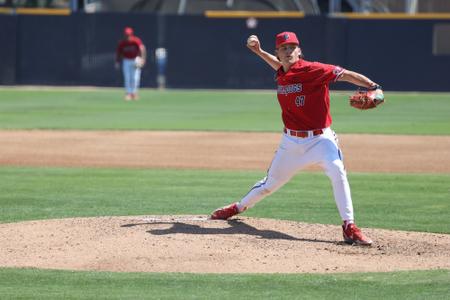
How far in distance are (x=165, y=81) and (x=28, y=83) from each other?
4927mm

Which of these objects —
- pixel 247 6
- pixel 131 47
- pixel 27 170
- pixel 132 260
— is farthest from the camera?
pixel 247 6

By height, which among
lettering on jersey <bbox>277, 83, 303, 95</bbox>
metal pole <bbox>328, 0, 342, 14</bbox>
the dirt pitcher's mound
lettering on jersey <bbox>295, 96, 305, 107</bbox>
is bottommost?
the dirt pitcher's mound

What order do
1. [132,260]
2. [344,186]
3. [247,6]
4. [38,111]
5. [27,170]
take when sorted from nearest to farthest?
[132,260], [344,186], [27,170], [38,111], [247,6]

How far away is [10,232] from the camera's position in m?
9.06

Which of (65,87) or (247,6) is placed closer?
(65,87)

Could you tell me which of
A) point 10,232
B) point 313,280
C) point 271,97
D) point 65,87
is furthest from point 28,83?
point 313,280

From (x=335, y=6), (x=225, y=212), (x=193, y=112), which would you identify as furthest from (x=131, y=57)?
(x=225, y=212)

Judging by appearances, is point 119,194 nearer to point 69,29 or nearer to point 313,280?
point 313,280

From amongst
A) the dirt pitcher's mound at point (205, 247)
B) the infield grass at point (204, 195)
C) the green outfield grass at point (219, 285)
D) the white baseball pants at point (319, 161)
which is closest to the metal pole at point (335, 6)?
the infield grass at point (204, 195)

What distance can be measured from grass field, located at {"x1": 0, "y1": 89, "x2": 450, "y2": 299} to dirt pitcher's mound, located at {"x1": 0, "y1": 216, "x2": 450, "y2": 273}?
34 cm

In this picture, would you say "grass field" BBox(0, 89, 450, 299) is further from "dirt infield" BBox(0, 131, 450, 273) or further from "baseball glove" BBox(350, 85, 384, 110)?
"baseball glove" BBox(350, 85, 384, 110)

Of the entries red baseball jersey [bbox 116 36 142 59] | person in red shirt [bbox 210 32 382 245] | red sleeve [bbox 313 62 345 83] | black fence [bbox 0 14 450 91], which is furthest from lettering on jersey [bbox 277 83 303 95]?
black fence [bbox 0 14 450 91]

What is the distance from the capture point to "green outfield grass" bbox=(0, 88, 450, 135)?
2145 cm

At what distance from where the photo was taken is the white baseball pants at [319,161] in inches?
343
